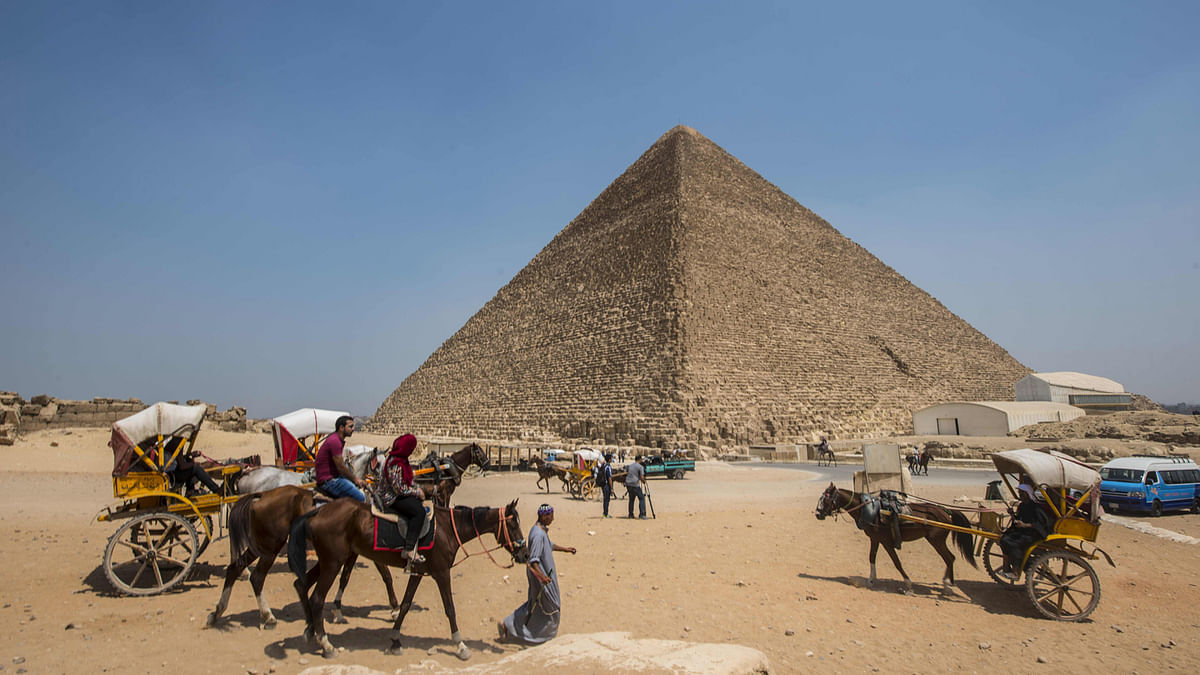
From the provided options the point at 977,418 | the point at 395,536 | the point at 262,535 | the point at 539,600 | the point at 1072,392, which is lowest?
the point at 539,600

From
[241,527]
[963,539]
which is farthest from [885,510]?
[241,527]

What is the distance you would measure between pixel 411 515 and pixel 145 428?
11.3 feet

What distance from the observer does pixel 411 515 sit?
15.6 feet

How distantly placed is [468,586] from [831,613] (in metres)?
3.50

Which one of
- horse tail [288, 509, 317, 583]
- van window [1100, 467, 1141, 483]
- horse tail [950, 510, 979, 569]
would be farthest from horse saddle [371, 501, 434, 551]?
van window [1100, 467, 1141, 483]

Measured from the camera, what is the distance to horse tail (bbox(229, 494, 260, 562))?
5.39 m

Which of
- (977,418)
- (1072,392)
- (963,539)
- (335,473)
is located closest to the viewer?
(335,473)

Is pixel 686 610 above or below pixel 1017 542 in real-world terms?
below

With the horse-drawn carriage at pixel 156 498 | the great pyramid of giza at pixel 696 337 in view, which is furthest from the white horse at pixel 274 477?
the great pyramid of giza at pixel 696 337

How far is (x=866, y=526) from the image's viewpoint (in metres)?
6.48

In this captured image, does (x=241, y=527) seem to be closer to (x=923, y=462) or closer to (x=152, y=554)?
(x=152, y=554)

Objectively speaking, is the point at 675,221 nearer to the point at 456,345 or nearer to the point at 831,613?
the point at 456,345

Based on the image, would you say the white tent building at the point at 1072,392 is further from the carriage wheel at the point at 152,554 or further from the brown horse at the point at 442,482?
the carriage wheel at the point at 152,554

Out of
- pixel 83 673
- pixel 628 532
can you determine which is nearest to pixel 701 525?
pixel 628 532
